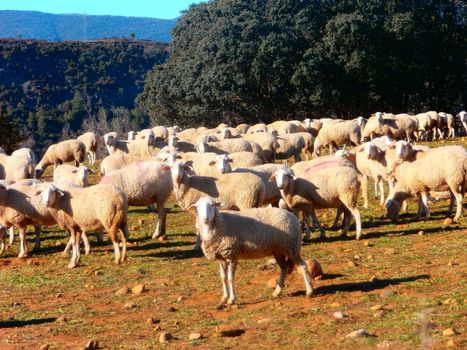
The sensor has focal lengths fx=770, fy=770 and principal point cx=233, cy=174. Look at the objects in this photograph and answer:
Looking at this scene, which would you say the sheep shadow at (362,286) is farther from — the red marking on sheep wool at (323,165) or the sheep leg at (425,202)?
the red marking on sheep wool at (323,165)

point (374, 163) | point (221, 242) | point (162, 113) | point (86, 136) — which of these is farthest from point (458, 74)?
point (221, 242)

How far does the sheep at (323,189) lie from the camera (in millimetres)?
15352

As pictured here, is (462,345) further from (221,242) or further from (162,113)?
(162,113)

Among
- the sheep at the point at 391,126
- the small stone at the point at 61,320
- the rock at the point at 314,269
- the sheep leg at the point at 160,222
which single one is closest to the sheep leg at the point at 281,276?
the rock at the point at 314,269

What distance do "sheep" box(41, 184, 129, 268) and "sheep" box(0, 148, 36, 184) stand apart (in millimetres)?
Answer: 7773

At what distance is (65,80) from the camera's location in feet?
302

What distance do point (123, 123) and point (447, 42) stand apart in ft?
116

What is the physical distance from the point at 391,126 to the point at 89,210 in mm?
21602

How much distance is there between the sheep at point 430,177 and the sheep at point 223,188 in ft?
12.0

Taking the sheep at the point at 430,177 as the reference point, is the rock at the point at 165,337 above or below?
below

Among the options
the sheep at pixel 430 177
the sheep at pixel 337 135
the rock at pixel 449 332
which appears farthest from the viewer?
the sheep at pixel 337 135

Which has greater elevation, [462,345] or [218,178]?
[218,178]

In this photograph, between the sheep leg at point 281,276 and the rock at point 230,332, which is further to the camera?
the sheep leg at point 281,276

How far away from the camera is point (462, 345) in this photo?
7965 mm
